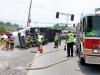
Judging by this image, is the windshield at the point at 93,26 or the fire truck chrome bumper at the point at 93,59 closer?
the fire truck chrome bumper at the point at 93,59

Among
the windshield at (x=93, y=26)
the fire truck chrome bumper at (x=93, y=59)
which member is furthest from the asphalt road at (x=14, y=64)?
the windshield at (x=93, y=26)

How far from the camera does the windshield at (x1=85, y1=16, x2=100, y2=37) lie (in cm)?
912

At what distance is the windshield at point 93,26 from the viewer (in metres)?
9.12

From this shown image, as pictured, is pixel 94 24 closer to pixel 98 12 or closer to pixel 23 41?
pixel 98 12

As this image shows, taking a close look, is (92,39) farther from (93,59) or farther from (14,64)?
(14,64)

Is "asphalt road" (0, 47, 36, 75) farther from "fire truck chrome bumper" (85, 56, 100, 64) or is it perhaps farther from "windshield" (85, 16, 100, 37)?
"windshield" (85, 16, 100, 37)

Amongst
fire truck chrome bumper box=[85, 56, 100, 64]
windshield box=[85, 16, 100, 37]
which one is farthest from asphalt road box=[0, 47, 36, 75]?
windshield box=[85, 16, 100, 37]

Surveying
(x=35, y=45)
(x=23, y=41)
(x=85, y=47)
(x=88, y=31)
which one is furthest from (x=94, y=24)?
(x=35, y=45)

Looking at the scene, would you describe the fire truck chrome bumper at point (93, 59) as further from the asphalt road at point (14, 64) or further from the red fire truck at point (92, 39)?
the asphalt road at point (14, 64)

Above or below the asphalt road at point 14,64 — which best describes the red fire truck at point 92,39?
above

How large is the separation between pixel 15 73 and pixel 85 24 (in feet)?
12.4

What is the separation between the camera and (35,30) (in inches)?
990

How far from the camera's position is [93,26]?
30.2ft

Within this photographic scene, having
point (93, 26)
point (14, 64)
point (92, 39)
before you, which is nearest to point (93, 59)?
point (92, 39)
